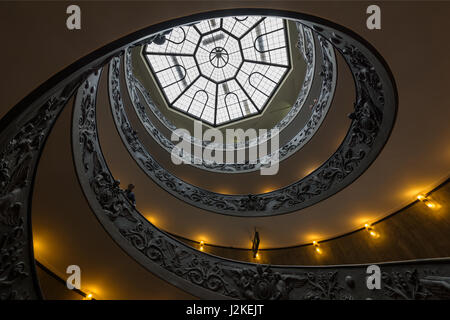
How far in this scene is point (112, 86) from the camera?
8.70 metres

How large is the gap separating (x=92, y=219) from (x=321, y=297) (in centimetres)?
579

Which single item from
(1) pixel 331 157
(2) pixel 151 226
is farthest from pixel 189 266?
(1) pixel 331 157

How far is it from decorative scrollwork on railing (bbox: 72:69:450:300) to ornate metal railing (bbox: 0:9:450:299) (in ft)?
0.08

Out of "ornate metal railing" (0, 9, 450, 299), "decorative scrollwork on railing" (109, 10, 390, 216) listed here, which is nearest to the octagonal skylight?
"decorative scrollwork on railing" (109, 10, 390, 216)

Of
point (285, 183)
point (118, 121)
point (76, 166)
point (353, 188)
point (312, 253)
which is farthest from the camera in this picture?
point (285, 183)

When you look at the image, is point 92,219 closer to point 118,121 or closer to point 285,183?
point 118,121

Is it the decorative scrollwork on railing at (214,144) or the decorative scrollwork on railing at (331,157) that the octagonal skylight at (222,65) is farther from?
the decorative scrollwork on railing at (331,157)

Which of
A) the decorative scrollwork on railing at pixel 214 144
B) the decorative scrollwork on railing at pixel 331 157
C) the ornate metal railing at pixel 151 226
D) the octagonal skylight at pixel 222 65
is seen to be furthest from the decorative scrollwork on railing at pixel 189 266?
the octagonal skylight at pixel 222 65

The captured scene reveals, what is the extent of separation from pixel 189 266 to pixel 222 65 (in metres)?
10.7

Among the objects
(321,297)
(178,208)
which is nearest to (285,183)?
(178,208)

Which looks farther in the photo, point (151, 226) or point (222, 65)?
point (222, 65)

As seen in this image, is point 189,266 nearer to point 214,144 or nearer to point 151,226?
point 151,226

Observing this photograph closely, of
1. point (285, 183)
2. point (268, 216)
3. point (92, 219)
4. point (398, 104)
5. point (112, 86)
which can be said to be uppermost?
point (112, 86)

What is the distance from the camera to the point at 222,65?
13625 millimetres
